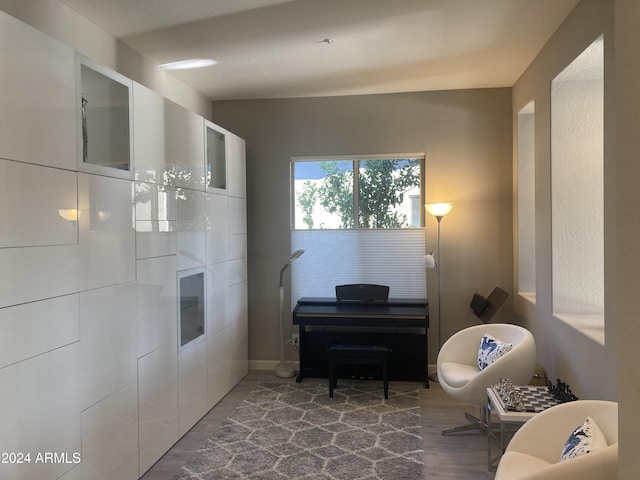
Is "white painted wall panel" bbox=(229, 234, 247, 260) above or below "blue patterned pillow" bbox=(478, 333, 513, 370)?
above

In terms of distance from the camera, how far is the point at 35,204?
190 centimetres

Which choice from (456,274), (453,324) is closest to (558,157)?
(456,274)

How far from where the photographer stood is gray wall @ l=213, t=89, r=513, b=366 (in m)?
4.53

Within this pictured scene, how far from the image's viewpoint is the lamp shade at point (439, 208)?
4281 millimetres

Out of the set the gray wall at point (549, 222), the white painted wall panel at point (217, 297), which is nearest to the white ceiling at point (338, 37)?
the gray wall at point (549, 222)

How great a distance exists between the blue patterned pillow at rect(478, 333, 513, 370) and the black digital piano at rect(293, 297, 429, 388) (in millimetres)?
727

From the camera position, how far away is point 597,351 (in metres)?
2.53

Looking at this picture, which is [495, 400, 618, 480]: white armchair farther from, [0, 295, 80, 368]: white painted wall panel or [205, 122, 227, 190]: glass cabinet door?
[205, 122, 227, 190]: glass cabinet door

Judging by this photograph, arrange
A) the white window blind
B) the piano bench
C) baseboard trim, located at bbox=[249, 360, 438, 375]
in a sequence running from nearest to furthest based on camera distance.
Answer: the piano bench < the white window blind < baseboard trim, located at bbox=[249, 360, 438, 375]

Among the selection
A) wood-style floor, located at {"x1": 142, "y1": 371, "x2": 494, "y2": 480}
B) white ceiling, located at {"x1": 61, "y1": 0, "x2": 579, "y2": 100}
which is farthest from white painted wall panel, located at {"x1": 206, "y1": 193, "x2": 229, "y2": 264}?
wood-style floor, located at {"x1": 142, "y1": 371, "x2": 494, "y2": 480}

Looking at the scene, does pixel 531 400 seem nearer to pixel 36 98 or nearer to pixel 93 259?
pixel 93 259

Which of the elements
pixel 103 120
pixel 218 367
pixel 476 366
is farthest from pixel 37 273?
pixel 476 366

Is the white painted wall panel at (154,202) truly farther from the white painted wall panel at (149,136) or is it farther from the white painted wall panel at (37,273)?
the white painted wall panel at (37,273)

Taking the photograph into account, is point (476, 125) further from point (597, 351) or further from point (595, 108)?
point (597, 351)
